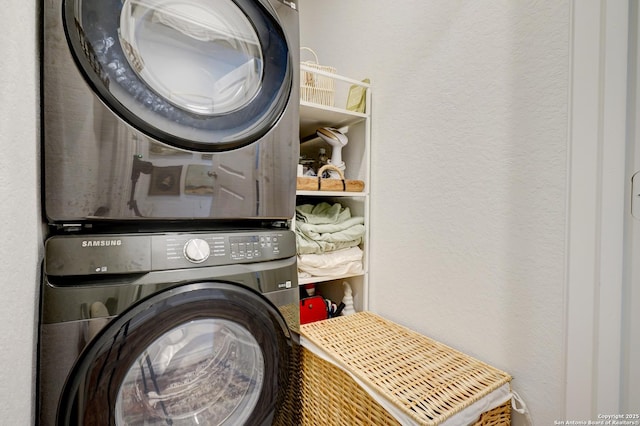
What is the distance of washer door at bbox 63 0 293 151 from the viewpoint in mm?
576

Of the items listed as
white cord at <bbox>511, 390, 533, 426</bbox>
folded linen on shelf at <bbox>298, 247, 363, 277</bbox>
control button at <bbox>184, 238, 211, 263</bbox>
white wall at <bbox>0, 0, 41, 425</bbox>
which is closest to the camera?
white wall at <bbox>0, 0, 41, 425</bbox>

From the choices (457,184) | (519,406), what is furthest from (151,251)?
(519,406)

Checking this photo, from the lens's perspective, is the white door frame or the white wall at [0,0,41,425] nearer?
the white wall at [0,0,41,425]

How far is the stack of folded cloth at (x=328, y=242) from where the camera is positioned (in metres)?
1.18

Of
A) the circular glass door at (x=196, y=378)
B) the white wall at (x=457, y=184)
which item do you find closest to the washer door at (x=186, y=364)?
→ the circular glass door at (x=196, y=378)

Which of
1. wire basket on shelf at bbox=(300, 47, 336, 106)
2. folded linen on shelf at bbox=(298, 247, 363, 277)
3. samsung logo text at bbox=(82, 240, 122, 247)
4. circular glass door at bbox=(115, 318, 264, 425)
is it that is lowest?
circular glass door at bbox=(115, 318, 264, 425)

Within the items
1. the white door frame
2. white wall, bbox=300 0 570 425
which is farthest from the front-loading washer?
the white door frame

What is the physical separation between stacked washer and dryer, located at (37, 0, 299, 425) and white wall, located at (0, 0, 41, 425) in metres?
0.02

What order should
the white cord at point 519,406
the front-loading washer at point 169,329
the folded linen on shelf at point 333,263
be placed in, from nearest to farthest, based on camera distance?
Answer: the front-loading washer at point 169,329, the white cord at point 519,406, the folded linen on shelf at point 333,263

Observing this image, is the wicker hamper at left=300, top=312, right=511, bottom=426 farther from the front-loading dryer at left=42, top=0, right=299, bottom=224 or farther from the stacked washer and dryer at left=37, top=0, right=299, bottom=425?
the front-loading dryer at left=42, top=0, right=299, bottom=224

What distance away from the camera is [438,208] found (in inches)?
41.1

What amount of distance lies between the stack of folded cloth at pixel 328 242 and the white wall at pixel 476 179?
4.0 inches

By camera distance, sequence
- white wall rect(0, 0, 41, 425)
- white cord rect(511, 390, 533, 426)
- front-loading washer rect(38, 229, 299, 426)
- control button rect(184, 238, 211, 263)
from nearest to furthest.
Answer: white wall rect(0, 0, 41, 425) < front-loading washer rect(38, 229, 299, 426) < control button rect(184, 238, 211, 263) < white cord rect(511, 390, 533, 426)

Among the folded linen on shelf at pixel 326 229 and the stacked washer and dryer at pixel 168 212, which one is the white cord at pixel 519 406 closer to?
the stacked washer and dryer at pixel 168 212
